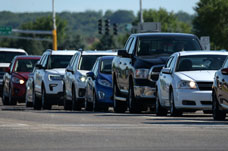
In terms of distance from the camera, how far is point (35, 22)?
19638cm

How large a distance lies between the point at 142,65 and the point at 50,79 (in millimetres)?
7061

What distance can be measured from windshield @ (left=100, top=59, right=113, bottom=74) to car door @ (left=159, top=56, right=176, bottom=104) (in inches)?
178

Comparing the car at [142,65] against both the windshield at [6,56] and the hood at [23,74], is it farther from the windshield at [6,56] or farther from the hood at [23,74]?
the windshield at [6,56]

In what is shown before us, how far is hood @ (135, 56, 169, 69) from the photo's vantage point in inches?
825

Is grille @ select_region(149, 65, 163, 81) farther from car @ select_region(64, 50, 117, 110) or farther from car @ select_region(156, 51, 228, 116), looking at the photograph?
car @ select_region(64, 50, 117, 110)

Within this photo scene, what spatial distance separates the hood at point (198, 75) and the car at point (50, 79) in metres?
8.78

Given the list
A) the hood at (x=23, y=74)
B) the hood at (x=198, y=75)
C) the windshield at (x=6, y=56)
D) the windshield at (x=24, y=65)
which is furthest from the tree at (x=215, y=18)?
the hood at (x=198, y=75)

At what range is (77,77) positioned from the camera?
2583 cm

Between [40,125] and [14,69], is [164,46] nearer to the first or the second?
[40,125]

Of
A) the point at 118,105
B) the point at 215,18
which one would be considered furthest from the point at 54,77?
the point at 215,18

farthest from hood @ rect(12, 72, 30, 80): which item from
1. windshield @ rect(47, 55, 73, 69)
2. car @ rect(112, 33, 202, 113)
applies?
car @ rect(112, 33, 202, 113)

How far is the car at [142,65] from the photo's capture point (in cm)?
2108

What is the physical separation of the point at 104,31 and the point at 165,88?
52.9 m

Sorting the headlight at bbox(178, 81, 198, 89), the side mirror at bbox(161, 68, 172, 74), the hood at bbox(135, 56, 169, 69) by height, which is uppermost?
the hood at bbox(135, 56, 169, 69)
